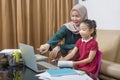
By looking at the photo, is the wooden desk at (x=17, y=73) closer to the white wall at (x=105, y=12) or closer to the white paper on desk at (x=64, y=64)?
the white paper on desk at (x=64, y=64)

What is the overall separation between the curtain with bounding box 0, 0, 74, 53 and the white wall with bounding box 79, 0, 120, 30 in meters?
0.38

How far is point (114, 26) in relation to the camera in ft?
9.35

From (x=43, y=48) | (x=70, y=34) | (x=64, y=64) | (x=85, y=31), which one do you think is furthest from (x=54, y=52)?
(x=64, y=64)

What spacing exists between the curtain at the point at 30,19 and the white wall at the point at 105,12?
381mm

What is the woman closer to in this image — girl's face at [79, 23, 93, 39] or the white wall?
girl's face at [79, 23, 93, 39]

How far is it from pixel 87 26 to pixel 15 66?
0.72 m

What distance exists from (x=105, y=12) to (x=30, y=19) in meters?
1.11

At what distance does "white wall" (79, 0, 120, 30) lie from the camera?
2801mm

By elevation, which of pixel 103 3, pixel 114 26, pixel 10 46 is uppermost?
pixel 103 3

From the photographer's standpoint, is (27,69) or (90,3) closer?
(27,69)

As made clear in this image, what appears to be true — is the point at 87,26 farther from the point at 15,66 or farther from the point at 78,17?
the point at 15,66

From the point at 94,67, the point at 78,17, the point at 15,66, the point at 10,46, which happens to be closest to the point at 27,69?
the point at 15,66

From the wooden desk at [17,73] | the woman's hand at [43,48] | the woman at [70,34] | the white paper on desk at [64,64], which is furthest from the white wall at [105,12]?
the wooden desk at [17,73]

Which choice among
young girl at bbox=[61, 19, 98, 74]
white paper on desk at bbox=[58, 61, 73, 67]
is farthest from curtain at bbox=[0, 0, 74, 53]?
white paper on desk at bbox=[58, 61, 73, 67]
